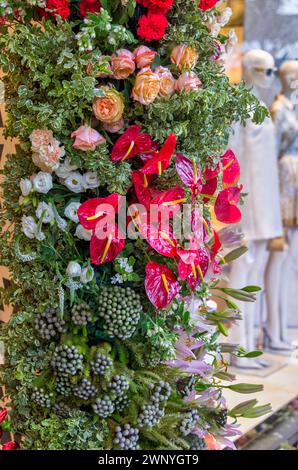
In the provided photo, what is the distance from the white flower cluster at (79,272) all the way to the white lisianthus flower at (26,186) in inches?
5.2

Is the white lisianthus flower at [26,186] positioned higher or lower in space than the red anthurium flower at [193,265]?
higher

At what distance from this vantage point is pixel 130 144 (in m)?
0.89

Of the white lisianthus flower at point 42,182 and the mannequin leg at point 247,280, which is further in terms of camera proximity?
the mannequin leg at point 247,280

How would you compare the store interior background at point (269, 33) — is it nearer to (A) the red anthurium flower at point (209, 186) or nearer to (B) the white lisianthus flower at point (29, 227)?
(A) the red anthurium flower at point (209, 186)

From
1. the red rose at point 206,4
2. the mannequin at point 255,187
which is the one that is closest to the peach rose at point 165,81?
the red rose at point 206,4

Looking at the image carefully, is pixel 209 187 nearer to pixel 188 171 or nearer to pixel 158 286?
pixel 188 171

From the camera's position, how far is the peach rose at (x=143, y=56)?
0.90m

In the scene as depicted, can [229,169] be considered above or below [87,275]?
above

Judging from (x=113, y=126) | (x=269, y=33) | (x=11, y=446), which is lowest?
(x=11, y=446)

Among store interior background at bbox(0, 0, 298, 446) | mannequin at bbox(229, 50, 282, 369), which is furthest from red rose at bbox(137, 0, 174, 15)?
store interior background at bbox(0, 0, 298, 446)

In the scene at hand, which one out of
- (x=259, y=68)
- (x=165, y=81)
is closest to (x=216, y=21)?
(x=165, y=81)

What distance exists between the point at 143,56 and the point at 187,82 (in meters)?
0.08

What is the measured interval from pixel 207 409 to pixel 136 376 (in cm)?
18
